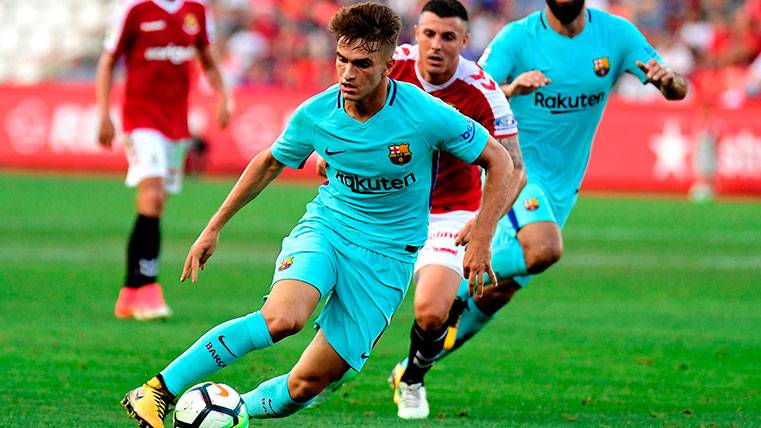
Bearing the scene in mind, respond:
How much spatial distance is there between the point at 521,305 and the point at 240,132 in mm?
14152

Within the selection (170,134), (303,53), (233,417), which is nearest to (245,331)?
(233,417)

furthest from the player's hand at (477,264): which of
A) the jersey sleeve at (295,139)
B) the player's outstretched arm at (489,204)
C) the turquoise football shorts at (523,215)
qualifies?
the turquoise football shorts at (523,215)

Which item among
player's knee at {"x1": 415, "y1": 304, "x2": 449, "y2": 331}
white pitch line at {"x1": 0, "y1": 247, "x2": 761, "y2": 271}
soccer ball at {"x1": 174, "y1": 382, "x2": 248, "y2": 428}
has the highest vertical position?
player's knee at {"x1": 415, "y1": 304, "x2": 449, "y2": 331}

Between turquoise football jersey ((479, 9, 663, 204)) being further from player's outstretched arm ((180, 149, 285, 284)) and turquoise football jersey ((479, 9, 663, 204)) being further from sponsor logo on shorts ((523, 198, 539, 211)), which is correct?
player's outstretched arm ((180, 149, 285, 284))

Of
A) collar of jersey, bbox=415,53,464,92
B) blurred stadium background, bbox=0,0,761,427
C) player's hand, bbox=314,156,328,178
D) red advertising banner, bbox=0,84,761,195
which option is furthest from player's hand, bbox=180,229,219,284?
red advertising banner, bbox=0,84,761,195

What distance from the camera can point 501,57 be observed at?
9.14 meters

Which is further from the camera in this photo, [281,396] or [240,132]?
[240,132]

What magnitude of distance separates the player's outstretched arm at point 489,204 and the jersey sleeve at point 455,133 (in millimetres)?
50

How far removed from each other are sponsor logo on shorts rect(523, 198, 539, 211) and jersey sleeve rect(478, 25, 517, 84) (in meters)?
0.83

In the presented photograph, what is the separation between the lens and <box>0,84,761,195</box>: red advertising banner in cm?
2495

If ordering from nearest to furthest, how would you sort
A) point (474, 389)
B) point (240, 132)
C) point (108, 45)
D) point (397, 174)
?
point (397, 174)
point (474, 389)
point (108, 45)
point (240, 132)

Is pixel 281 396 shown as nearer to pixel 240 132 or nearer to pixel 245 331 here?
pixel 245 331

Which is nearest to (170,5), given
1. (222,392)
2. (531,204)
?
(531,204)

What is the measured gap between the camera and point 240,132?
26.3 m
